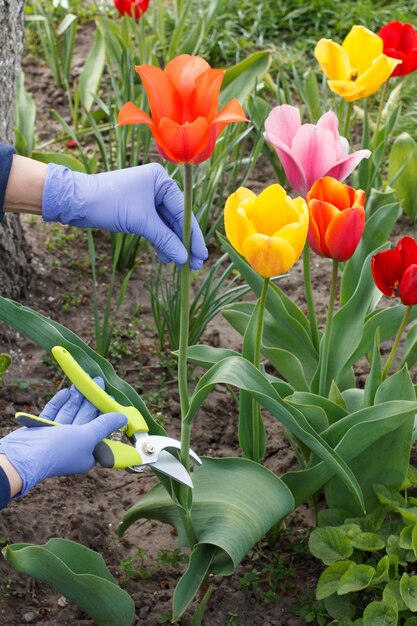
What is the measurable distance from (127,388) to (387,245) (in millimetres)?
711

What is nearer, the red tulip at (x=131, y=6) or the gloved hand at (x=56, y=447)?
the gloved hand at (x=56, y=447)

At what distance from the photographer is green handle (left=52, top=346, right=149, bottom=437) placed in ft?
5.10

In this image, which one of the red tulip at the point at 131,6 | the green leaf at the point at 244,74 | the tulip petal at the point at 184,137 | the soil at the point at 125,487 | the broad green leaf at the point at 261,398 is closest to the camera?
the tulip petal at the point at 184,137

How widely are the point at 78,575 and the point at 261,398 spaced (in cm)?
44

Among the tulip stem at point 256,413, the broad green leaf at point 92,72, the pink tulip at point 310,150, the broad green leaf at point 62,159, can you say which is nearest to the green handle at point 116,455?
the tulip stem at point 256,413

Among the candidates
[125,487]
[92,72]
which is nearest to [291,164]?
[125,487]

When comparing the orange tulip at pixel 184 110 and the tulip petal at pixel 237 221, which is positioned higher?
A: the orange tulip at pixel 184 110

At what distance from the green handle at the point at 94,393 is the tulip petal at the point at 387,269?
51 cm

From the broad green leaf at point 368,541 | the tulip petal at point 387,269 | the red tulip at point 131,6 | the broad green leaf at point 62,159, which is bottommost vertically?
the broad green leaf at point 368,541

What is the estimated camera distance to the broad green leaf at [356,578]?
5.19 ft

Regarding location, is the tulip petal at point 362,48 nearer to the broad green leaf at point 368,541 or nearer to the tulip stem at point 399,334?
the tulip stem at point 399,334

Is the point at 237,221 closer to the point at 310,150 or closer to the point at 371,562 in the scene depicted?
the point at 310,150

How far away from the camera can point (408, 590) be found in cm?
157

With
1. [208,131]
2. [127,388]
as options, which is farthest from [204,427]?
[208,131]
